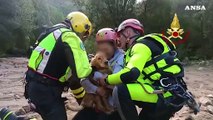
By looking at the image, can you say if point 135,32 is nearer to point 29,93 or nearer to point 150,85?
point 150,85

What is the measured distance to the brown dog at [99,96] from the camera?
4824mm

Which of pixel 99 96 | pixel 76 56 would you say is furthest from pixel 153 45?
pixel 99 96

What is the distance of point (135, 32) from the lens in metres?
4.64

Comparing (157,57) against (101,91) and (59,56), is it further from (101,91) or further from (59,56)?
(59,56)

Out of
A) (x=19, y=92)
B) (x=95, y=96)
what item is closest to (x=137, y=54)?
(x=95, y=96)

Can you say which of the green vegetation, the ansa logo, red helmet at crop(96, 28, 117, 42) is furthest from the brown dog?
the green vegetation

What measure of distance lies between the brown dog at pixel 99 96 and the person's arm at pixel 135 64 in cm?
63

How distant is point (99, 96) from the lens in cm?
484

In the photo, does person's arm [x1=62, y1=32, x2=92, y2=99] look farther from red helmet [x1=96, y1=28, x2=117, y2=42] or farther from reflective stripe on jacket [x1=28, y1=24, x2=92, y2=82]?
red helmet [x1=96, y1=28, x2=117, y2=42]

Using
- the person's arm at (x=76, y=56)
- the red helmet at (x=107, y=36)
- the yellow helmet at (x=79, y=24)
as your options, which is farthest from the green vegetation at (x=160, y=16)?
the person's arm at (x=76, y=56)

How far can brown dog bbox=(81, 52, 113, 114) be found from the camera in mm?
4824

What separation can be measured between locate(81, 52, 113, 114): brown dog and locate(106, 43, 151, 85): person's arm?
632 millimetres

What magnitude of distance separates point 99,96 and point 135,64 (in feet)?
2.99

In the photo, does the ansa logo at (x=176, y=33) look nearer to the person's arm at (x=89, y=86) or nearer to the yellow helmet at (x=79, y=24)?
the yellow helmet at (x=79, y=24)
